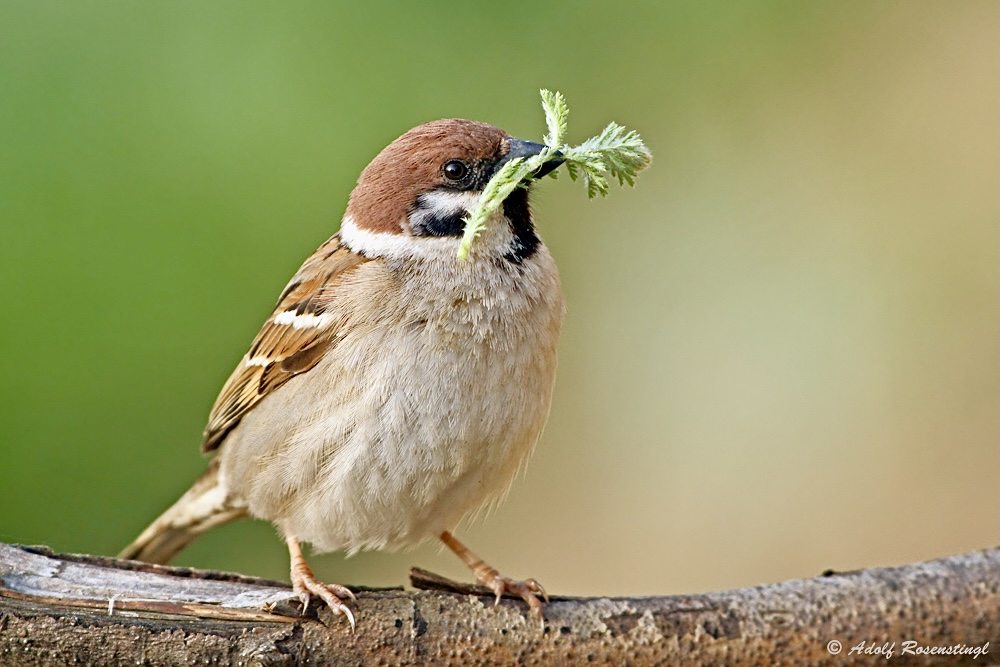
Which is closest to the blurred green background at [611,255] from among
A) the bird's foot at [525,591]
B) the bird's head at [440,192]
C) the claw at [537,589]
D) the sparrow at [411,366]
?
the sparrow at [411,366]

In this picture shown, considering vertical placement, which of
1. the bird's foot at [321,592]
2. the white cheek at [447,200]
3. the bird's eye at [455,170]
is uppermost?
the bird's eye at [455,170]

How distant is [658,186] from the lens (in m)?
5.48

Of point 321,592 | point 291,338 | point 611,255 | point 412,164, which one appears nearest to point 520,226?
point 412,164

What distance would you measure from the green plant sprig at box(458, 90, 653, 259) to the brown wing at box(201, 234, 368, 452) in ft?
1.55

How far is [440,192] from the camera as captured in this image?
10.0 ft

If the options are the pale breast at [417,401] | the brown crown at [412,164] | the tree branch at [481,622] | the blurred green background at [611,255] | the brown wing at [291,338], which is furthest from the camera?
the blurred green background at [611,255]

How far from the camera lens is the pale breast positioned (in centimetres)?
287

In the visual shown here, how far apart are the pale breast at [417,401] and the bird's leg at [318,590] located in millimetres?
146

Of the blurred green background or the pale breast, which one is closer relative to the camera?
the pale breast

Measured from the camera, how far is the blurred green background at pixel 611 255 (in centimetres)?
407

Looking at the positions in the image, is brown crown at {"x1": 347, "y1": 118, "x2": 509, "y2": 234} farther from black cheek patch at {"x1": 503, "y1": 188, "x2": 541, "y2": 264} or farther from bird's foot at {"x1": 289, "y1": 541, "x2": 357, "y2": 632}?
bird's foot at {"x1": 289, "y1": 541, "x2": 357, "y2": 632}

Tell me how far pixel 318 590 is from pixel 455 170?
120cm

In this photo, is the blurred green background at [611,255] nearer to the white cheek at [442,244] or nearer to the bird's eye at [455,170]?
the white cheek at [442,244]

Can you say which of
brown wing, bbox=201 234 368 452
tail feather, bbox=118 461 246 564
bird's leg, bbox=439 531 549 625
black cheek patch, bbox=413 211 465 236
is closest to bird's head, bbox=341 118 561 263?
black cheek patch, bbox=413 211 465 236
